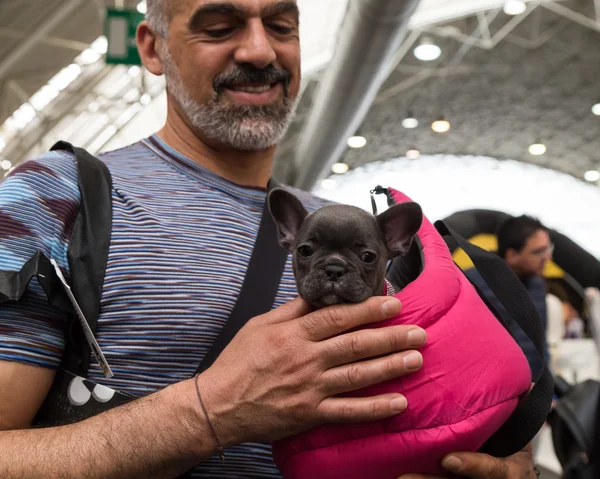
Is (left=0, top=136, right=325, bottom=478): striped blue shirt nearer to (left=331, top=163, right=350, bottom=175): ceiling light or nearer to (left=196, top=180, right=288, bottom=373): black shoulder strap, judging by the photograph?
(left=196, top=180, right=288, bottom=373): black shoulder strap

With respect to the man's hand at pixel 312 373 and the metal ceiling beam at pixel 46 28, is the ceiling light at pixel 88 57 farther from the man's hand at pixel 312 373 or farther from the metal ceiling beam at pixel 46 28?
the man's hand at pixel 312 373

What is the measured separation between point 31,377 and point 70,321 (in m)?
0.14

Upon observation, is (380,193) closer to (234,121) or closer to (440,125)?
(234,121)

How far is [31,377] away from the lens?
141 cm

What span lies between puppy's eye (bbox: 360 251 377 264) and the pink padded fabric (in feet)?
0.36

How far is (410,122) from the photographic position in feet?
76.7

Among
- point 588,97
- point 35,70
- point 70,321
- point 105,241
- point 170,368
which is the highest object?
point 105,241

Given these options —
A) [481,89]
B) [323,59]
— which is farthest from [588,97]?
[323,59]

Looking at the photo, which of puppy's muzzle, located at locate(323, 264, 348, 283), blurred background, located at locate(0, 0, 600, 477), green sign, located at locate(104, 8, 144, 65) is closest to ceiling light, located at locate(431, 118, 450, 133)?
blurred background, located at locate(0, 0, 600, 477)

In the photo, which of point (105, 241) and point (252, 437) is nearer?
point (252, 437)

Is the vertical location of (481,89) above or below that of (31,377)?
below

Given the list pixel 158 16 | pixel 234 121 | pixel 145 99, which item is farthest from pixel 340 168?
pixel 234 121

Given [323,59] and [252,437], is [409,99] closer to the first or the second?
[323,59]

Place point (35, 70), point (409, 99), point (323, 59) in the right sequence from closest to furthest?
1. point (35, 70)
2. point (323, 59)
3. point (409, 99)
